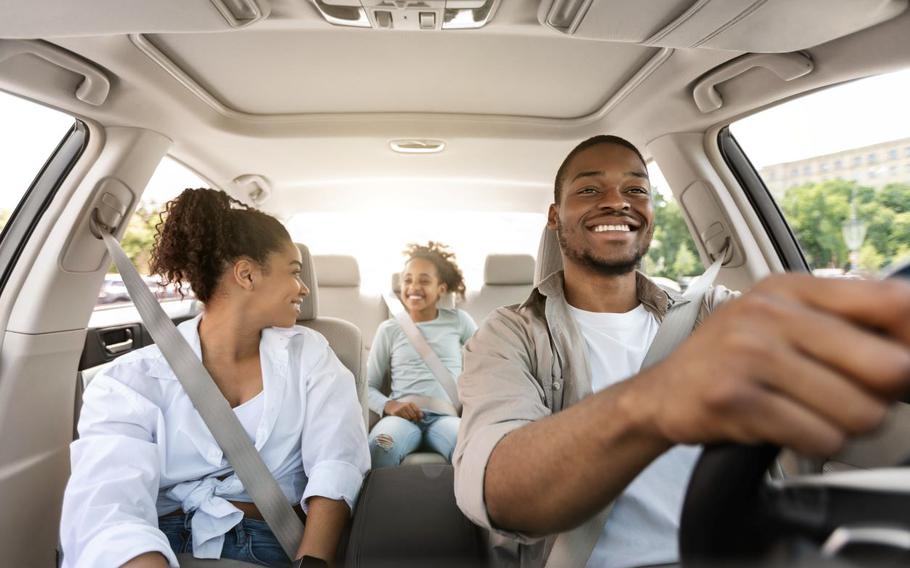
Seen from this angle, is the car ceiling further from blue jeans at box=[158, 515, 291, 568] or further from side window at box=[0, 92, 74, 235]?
blue jeans at box=[158, 515, 291, 568]

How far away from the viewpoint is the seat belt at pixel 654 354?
1.13m

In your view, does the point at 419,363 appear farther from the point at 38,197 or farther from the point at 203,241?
the point at 38,197

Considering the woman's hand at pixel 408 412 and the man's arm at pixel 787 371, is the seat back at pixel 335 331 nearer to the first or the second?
the woman's hand at pixel 408 412

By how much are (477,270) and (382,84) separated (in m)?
1.89

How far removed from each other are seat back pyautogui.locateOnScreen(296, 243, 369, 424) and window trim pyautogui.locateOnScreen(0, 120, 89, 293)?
0.80 meters

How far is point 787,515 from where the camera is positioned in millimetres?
409

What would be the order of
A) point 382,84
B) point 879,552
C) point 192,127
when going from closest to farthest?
point 879,552
point 382,84
point 192,127

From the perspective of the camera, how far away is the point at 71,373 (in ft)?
6.46

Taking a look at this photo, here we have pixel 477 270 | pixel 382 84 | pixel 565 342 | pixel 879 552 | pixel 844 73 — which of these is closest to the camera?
pixel 879 552

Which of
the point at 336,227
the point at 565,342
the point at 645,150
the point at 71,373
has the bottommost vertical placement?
the point at 71,373

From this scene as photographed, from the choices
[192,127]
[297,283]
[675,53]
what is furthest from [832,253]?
[192,127]

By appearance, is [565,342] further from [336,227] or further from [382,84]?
[336,227]

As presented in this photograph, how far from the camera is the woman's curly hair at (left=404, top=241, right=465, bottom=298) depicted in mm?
3363

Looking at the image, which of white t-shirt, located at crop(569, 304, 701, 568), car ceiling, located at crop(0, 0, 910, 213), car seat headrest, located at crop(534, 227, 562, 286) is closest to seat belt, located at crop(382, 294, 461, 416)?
car ceiling, located at crop(0, 0, 910, 213)
